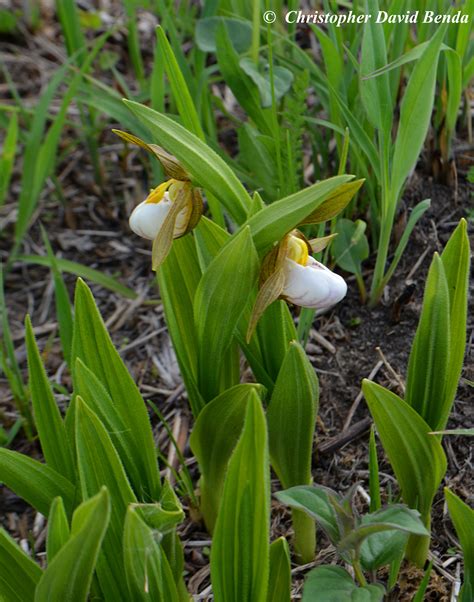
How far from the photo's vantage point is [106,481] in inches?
43.8

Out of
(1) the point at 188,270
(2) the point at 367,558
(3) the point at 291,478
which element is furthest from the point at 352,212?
(2) the point at 367,558

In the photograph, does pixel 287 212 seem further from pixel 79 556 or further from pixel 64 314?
pixel 64 314

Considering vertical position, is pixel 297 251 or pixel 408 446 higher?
pixel 297 251

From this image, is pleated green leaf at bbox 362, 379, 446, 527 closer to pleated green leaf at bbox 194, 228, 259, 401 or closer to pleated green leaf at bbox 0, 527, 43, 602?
pleated green leaf at bbox 194, 228, 259, 401

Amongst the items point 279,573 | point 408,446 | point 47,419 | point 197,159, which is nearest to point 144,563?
point 279,573

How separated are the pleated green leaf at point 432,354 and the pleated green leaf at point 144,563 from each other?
1.46ft

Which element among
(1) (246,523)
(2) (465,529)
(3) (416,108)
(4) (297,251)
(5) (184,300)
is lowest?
(2) (465,529)

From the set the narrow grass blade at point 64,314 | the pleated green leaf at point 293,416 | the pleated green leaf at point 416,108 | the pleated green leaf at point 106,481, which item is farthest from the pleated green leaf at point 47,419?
the pleated green leaf at point 416,108

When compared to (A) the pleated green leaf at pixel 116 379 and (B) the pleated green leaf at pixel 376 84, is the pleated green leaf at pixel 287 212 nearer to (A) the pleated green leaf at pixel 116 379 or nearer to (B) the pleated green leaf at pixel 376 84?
(A) the pleated green leaf at pixel 116 379

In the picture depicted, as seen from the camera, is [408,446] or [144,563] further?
[408,446]

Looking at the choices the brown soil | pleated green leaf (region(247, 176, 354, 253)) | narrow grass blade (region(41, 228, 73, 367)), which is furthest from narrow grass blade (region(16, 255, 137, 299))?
pleated green leaf (region(247, 176, 354, 253))

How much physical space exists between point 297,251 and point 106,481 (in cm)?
42

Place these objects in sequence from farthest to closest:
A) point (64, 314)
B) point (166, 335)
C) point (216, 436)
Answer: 1. point (166, 335)
2. point (64, 314)
3. point (216, 436)

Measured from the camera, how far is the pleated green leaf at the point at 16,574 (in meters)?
1.10
